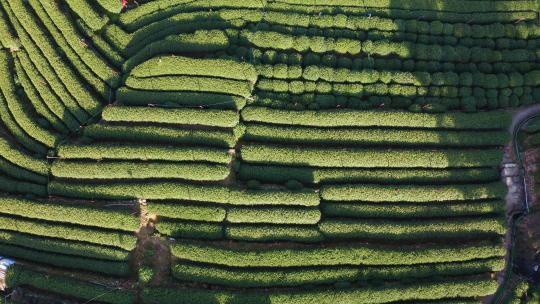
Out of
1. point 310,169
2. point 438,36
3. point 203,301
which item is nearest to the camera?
point 203,301

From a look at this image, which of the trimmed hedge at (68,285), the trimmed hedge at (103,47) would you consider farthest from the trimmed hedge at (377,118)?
the trimmed hedge at (68,285)

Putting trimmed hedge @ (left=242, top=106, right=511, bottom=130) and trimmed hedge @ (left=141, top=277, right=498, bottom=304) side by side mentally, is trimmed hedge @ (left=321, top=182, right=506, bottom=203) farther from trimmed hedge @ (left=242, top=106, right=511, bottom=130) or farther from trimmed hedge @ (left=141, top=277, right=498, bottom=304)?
trimmed hedge @ (left=141, top=277, right=498, bottom=304)

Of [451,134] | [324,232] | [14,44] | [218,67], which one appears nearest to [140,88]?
[218,67]

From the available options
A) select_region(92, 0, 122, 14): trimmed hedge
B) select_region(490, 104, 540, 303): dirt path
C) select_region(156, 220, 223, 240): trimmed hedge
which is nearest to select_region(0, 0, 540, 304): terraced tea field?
select_region(156, 220, 223, 240): trimmed hedge

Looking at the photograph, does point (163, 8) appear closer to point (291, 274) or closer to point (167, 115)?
point (167, 115)

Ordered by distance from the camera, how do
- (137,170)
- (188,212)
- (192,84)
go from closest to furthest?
(188,212)
(137,170)
(192,84)

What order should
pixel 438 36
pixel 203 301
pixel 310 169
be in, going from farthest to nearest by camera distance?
pixel 438 36
pixel 310 169
pixel 203 301

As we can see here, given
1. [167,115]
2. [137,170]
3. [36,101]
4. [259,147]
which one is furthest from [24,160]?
[259,147]

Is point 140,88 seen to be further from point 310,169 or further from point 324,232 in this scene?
point 324,232
